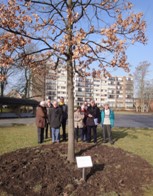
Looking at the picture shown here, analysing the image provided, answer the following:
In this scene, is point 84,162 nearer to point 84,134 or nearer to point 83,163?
point 83,163

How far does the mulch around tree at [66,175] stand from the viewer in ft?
18.8

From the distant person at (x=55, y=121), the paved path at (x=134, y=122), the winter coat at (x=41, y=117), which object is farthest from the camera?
the paved path at (x=134, y=122)

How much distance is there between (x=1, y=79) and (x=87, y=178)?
11.3 feet

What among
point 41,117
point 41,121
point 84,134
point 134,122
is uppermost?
point 41,117

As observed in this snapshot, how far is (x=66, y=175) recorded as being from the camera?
651 cm

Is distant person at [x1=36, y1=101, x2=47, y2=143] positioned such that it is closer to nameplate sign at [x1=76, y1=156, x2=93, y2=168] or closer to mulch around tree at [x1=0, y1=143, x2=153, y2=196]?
mulch around tree at [x1=0, y1=143, x2=153, y2=196]

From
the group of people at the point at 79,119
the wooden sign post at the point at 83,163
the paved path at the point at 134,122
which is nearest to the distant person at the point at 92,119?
the group of people at the point at 79,119

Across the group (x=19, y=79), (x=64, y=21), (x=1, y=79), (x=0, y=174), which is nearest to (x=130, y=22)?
(x=64, y=21)

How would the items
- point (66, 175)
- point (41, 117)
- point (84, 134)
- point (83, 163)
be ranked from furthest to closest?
point (84, 134) < point (41, 117) < point (66, 175) < point (83, 163)

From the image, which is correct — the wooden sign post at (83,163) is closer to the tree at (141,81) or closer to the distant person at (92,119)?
the distant person at (92,119)

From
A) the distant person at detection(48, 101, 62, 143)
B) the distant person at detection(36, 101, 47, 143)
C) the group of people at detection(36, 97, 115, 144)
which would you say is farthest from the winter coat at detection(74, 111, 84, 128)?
the distant person at detection(36, 101, 47, 143)

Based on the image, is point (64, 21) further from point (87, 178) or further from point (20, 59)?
point (87, 178)

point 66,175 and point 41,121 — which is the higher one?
point 41,121

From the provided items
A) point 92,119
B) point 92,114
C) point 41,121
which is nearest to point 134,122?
point 92,114
